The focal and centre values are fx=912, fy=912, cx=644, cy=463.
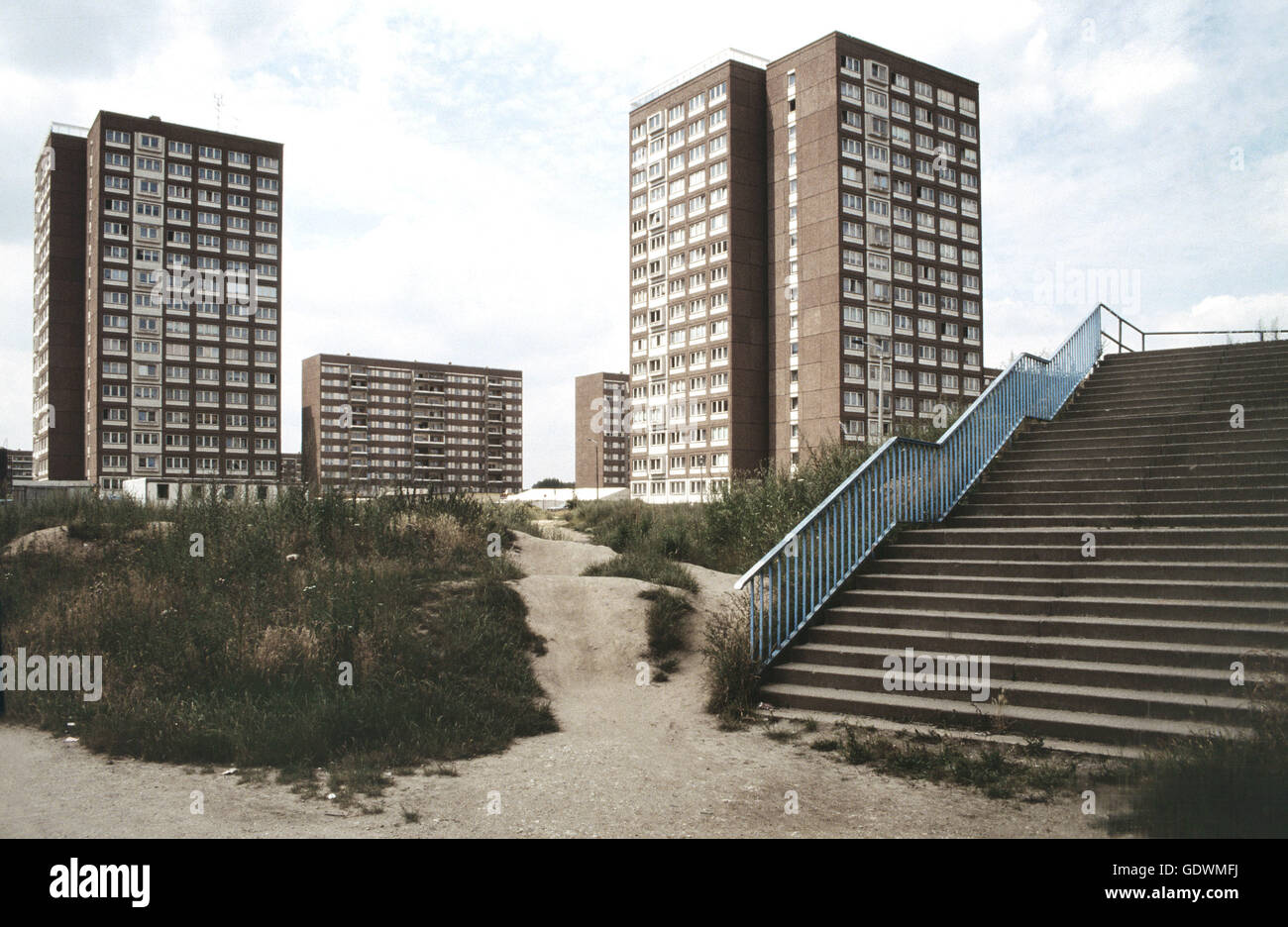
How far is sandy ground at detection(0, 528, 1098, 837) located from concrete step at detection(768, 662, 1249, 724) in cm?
119

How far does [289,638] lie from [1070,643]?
24.2 ft

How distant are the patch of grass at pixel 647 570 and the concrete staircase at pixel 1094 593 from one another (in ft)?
8.23

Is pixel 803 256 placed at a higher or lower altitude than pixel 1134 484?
higher

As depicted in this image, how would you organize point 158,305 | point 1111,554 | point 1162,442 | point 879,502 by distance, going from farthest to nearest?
point 158,305 → point 1162,442 → point 879,502 → point 1111,554

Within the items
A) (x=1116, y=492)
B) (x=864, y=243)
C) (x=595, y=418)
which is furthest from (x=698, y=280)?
(x=1116, y=492)

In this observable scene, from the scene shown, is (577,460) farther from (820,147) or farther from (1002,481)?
(1002,481)

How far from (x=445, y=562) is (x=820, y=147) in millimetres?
73065

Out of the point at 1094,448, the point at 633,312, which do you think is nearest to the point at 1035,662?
the point at 1094,448

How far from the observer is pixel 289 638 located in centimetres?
897

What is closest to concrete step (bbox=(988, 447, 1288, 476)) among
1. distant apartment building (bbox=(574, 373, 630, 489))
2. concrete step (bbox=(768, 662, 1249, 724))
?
concrete step (bbox=(768, 662, 1249, 724))

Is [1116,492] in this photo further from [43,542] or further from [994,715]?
[43,542]

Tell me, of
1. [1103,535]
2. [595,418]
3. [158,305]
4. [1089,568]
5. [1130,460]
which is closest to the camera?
[1089,568]

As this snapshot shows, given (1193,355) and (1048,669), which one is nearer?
(1048,669)

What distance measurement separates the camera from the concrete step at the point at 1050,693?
6.84m
